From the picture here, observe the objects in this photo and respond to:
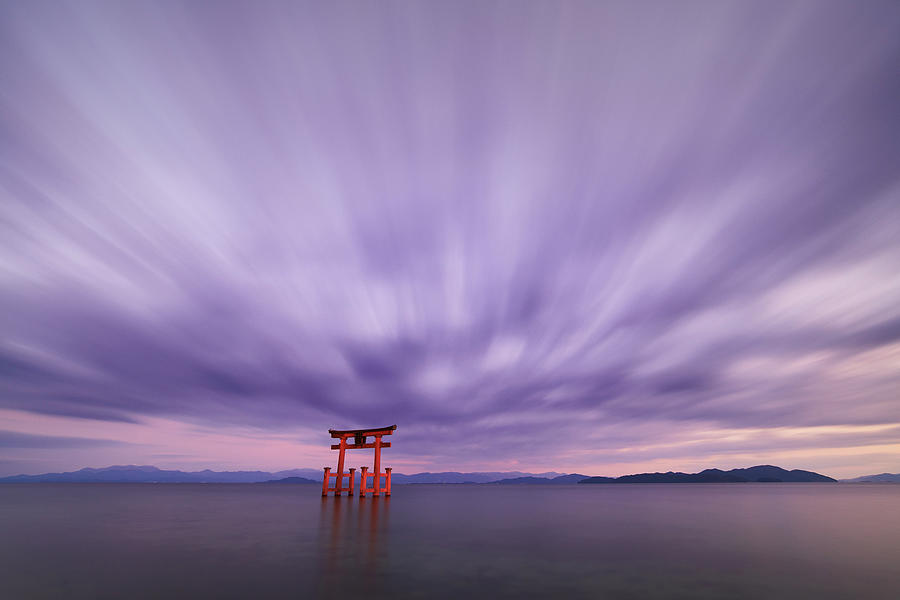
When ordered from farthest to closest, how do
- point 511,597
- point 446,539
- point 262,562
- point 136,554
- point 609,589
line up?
point 446,539 → point 136,554 → point 262,562 → point 609,589 → point 511,597

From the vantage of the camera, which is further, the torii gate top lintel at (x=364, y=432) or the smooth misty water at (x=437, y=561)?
the torii gate top lintel at (x=364, y=432)

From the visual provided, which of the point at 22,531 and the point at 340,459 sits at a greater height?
the point at 340,459

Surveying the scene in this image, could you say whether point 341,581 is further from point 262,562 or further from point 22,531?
point 22,531

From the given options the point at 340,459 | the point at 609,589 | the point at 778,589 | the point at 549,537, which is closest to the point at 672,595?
the point at 609,589

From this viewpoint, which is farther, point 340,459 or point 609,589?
point 340,459

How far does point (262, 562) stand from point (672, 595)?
524 inches

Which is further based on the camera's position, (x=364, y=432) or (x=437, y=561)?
(x=364, y=432)

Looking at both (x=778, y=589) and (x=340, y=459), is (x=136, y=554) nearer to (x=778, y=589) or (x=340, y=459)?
(x=778, y=589)

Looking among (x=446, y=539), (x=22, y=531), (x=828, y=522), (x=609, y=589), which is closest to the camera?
(x=609, y=589)

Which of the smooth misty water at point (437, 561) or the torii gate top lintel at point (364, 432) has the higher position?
the torii gate top lintel at point (364, 432)

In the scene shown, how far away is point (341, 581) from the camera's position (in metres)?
12.3

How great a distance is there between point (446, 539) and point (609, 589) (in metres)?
10.7

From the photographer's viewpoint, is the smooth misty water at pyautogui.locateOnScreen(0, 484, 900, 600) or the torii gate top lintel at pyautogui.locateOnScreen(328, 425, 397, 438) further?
the torii gate top lintel at pyautogui.locateOnScreen(328, 425, 397, 438)

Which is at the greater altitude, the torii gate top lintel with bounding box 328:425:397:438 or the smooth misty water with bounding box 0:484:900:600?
the torii gate top lintel with bounding box 328:425:397:438
